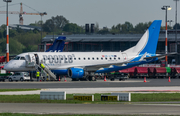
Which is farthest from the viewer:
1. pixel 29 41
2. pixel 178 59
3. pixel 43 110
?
pixel 29 41

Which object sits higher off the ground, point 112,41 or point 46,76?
point 112,41

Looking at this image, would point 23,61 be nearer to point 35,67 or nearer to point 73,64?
→ point 35,67

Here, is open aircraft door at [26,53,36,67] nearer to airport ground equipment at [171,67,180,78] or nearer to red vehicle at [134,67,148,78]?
red vehicle at [134,67,148,78]

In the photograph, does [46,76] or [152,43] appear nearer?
[46,76]

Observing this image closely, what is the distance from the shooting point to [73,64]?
6128cm

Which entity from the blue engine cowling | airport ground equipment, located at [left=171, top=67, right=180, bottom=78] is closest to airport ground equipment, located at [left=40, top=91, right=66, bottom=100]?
the blue engine cowling

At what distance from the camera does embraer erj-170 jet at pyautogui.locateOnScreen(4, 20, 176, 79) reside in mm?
58500

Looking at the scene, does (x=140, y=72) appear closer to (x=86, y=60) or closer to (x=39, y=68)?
(x=86, y=60)

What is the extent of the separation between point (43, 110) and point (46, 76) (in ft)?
126

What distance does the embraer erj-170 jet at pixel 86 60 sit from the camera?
5850 centimetres

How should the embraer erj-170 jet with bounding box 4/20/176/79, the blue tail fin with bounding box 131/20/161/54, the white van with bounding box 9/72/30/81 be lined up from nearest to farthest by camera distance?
the embraer erj-170 jet with bounding box 4/20/176/79
the white van with bounding box 9/72/30/81
the blue tail fin with bounding box 131/20/161/54

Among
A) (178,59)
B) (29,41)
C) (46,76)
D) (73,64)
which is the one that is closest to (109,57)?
(73,64)

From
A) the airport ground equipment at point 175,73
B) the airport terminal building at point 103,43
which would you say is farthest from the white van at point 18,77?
the airport terminal building at point 103,43

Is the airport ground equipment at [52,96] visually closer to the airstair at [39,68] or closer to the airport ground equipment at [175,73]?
the airstair at [39,68]
